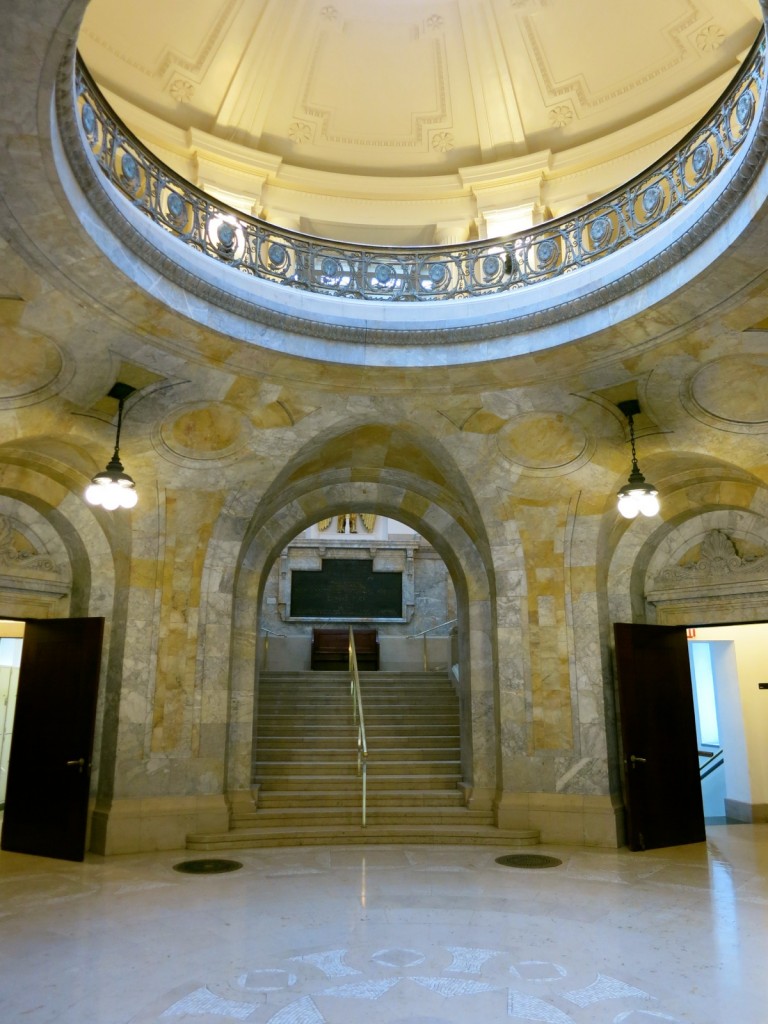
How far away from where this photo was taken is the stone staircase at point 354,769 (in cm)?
855

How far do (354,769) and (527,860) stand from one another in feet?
10.5

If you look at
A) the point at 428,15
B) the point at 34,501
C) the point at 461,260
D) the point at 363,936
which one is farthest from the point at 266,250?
the point at 363,936

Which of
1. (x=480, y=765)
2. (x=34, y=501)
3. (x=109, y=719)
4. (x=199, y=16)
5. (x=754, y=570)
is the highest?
(x=199, y=16)

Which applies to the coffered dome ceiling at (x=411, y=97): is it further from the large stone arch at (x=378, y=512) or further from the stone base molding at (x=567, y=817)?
the stone base molding at (x=567, y=817)

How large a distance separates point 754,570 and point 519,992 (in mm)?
5956

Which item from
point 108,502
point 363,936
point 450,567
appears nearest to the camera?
point 363,936

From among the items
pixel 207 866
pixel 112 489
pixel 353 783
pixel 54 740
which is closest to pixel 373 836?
pixel 353 783

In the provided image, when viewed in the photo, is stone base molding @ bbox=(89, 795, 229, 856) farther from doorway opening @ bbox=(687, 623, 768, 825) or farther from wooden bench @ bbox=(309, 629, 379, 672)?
wooden bench @ bbox=(309, 629, 379, 672)

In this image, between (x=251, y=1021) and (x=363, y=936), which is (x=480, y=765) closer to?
(x=363, y=936)

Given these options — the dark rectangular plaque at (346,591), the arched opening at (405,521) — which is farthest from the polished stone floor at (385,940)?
the dark rectangular plaque at (346,591)

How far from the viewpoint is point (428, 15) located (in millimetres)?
9891

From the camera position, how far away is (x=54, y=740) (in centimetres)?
814

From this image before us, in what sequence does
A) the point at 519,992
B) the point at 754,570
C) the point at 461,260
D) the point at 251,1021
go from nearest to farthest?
the point at 251,1021
the point at 519,992
the point at 461,260
the point at 754,570

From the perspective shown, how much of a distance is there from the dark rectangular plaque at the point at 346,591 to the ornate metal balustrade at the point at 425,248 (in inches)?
412
